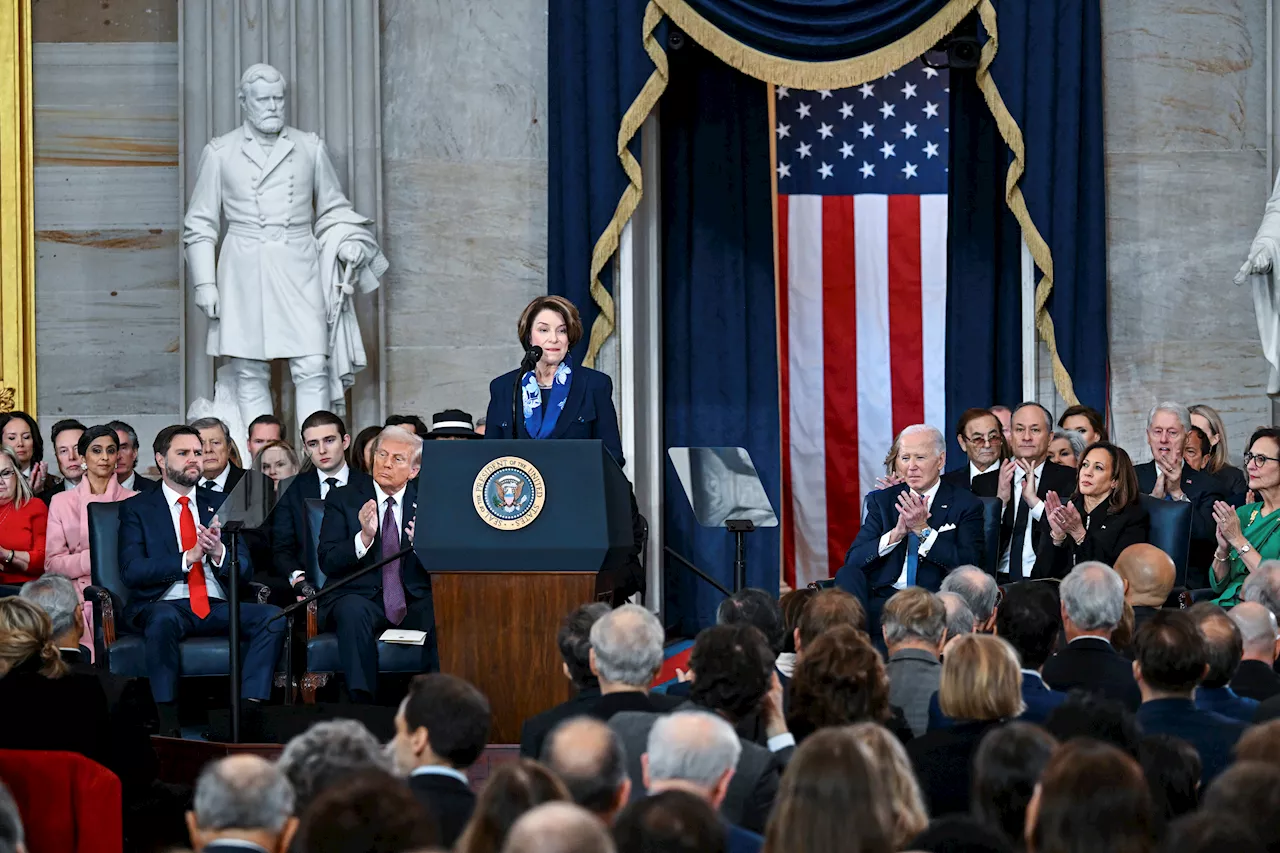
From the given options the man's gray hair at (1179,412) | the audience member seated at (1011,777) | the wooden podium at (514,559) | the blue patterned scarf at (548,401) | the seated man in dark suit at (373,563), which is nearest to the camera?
the audience member seated at (1011,777)

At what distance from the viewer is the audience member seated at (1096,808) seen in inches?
103

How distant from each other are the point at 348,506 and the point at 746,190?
3.60 metres

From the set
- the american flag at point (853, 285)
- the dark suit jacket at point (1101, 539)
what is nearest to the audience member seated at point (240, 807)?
the dark suit jacket at point (1101, 539)

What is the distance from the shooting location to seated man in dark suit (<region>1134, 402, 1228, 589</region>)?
23.7 feet

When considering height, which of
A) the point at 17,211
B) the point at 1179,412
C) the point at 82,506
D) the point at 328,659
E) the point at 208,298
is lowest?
the point at 328,659

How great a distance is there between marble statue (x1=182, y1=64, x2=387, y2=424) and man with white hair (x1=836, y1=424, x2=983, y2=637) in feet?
9.65

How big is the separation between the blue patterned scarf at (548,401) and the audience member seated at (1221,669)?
2361 millimetres

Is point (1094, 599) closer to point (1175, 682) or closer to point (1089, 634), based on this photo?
point (1089, 634)

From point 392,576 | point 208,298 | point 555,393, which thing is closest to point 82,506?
point 392,576

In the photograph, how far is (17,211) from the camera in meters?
9.23

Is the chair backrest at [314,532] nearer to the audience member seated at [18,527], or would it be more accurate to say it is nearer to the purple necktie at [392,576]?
the purple necktie at [392,576]

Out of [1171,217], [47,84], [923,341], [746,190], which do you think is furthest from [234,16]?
[1171,217]

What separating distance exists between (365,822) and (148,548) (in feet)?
15.1

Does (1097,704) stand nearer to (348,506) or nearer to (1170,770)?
(1170,770)
